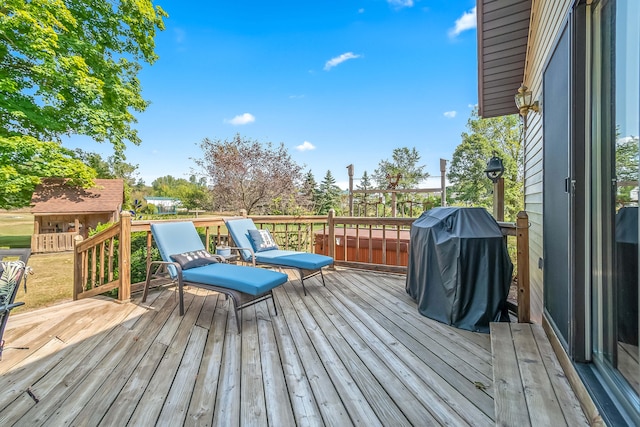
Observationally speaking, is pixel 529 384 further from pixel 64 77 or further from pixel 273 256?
pixel 64 77

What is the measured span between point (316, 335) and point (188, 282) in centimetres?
158

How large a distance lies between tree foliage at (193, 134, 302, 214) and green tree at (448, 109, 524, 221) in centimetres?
939

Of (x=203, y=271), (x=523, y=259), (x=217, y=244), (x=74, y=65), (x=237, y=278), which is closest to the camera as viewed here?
(x=523, y=259)

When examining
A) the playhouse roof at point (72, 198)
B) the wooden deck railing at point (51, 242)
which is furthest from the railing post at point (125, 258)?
the wooden deck railing at point (51, 242)

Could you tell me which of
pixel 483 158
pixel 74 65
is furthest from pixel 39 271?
pixel 483 158

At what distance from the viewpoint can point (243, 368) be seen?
2.11 metres

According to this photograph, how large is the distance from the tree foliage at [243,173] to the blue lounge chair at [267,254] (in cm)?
497

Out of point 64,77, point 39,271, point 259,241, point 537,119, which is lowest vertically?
point 39,271

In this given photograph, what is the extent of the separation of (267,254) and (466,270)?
270cm

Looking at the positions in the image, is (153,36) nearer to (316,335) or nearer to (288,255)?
(288,255)

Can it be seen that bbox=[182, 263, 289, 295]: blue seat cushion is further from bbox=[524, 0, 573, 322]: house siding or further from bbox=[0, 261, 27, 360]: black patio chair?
bbox=[524, 0, 573, 322]: house siding

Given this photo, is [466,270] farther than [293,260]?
No

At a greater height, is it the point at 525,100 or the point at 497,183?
the point at 525,100

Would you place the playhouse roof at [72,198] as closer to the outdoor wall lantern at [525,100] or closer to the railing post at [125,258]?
the railing post at [125,258]
